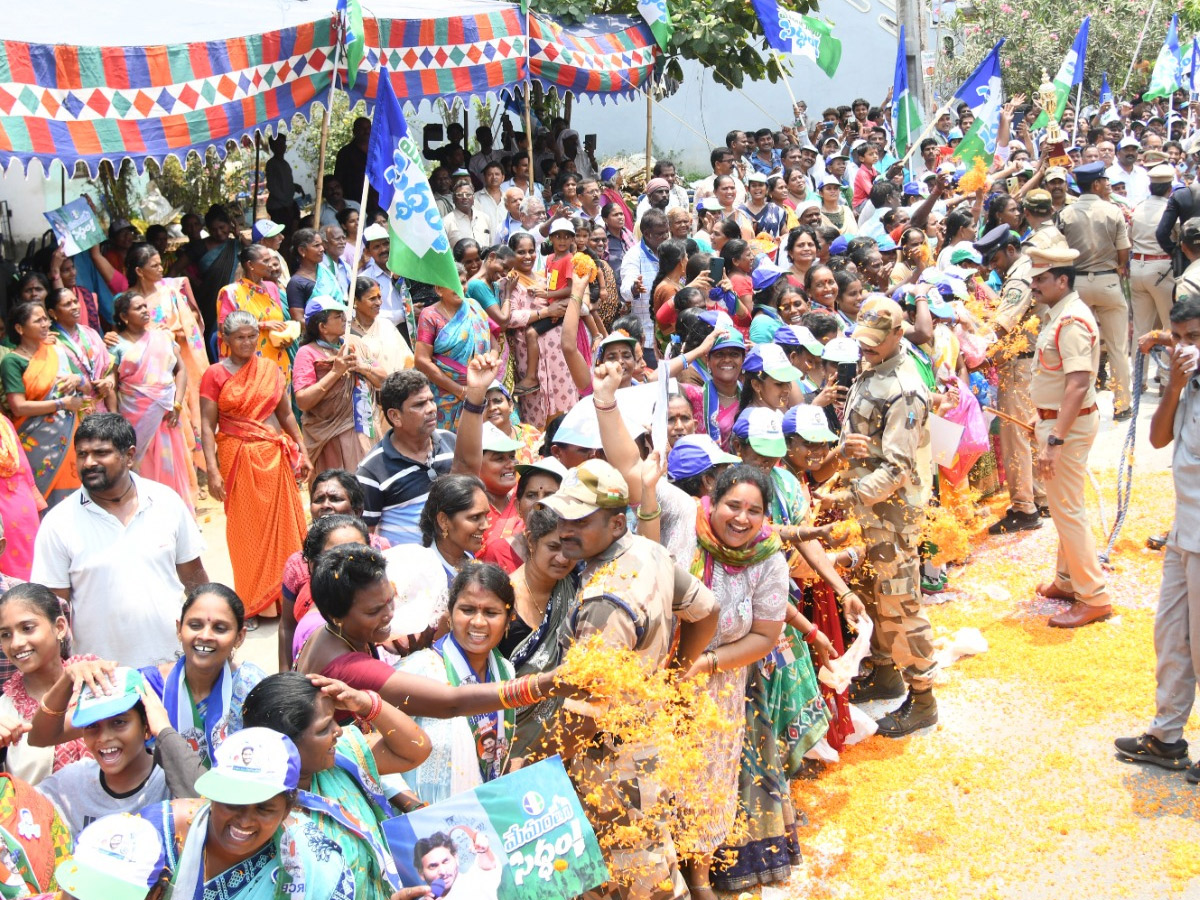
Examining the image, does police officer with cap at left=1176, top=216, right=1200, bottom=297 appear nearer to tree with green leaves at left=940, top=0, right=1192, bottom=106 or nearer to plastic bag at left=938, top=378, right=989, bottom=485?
plastic bag at left=938, top=378, right=989, bottom=485

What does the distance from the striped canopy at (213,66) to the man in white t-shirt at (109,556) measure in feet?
12.4

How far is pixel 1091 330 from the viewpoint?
6.61 meters

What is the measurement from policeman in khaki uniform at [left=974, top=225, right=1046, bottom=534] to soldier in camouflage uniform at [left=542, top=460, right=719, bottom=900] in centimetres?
550

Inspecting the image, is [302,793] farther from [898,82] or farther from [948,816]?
[898,82]

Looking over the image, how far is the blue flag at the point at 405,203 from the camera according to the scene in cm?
685

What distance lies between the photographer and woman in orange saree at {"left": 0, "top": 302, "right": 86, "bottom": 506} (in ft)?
21.9

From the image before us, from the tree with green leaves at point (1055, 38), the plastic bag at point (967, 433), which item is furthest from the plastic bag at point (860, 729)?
the tree with green leaves at point (1055, 38)

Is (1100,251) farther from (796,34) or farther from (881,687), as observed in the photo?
(881,687)

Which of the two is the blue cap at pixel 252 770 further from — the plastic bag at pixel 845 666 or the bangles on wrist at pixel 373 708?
the plastic bag at pixel 845 666

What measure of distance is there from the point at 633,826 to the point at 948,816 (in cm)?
194

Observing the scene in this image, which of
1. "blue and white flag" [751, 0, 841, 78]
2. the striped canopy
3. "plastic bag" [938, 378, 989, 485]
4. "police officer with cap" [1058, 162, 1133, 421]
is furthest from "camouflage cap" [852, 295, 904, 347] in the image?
"blue and white flag" [751, 0, 841, 78]

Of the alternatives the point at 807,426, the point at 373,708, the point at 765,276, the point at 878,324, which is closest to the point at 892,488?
the point at 807,426

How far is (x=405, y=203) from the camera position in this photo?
6.96m

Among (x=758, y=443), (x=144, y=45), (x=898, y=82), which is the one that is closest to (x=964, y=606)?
(x=758, y=443)
